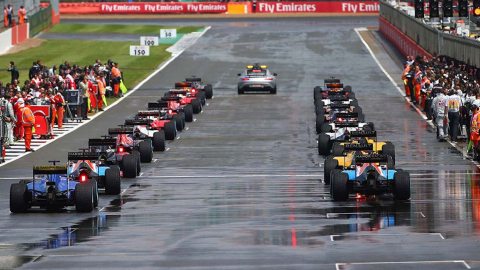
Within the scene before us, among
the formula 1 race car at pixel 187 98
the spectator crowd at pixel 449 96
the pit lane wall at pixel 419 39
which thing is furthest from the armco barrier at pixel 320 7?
the formula 1 race car at pixel 187 98

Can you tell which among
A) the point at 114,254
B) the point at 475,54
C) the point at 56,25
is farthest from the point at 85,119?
the point at 56,25

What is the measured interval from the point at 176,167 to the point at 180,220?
9.62 meters

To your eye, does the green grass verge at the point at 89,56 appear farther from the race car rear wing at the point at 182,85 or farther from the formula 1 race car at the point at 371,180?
the formula 1 race car at the point at 371,180

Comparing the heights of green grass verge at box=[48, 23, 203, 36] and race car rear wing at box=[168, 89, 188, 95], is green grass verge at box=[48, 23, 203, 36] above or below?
above

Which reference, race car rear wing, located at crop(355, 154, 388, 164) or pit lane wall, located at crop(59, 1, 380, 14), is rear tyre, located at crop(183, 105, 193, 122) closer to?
race car rear wing, located at crop(355, 154, 388, 164)

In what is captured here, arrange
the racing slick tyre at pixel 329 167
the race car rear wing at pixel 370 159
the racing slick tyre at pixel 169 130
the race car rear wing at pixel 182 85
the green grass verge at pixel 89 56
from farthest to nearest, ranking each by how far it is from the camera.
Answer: the green grass verge at pixel 89 56 → the race car rear wing at pixel 182 85 → the racing slick tyre at pixel 169 130 → the racing slick tyre at pixel 329 167 → the race car rear wing at pixel 370 159

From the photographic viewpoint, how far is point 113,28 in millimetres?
93500

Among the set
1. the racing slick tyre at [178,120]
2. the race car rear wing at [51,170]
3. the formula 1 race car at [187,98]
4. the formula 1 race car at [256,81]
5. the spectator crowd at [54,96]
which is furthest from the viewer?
the formula 1 race car at [256,81]

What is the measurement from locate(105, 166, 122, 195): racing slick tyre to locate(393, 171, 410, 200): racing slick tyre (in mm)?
6523

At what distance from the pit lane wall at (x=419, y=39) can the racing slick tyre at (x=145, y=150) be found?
17.0 meters

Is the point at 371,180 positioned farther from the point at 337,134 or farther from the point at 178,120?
the point at 178,120

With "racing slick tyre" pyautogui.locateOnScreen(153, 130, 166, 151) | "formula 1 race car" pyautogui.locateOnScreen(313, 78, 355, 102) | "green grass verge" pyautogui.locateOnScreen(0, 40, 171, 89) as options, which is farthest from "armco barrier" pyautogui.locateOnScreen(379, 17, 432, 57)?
"racing slick tyre" pyautogui.locateOnScreen(153, 130, 166, 151)

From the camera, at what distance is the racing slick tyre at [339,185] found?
25312 mm

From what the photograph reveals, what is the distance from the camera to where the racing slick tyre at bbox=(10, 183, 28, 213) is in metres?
24.2
